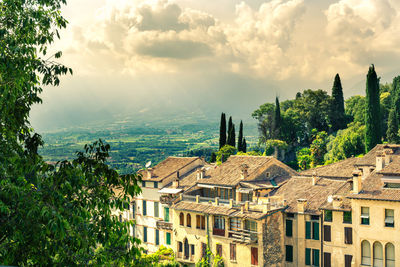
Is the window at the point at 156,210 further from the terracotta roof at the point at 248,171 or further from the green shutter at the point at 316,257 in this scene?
the green shutter at the point at 316,257

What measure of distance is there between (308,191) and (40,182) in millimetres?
33630

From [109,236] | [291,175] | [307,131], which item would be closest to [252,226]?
[291,175]

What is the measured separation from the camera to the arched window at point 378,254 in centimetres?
3378

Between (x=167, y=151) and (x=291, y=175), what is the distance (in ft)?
321

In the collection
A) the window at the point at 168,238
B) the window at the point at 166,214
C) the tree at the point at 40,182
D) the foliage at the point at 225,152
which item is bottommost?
the window at the point at 168,238

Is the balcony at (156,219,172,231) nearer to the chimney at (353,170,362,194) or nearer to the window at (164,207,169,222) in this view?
the window at (164,207,169,222)

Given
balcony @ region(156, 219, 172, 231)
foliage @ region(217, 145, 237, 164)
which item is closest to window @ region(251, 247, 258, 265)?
balcony @ region(156, 219, 172, 231)

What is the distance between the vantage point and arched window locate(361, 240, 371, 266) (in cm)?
3434

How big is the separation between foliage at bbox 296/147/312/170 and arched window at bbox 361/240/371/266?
33051 mm

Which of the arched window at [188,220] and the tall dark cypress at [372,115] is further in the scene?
the tall dark cypress at [372,115]

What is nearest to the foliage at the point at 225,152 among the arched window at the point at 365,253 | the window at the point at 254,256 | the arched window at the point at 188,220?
the arched window at the point at 188,220

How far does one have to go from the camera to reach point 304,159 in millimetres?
69750

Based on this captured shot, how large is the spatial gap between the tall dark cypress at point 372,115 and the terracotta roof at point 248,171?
17269 mm

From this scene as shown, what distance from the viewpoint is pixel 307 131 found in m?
82.3
